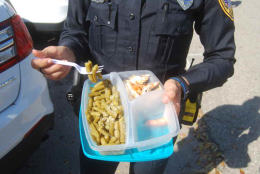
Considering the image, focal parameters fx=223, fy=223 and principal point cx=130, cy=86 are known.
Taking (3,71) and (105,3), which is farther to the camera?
(3,71)

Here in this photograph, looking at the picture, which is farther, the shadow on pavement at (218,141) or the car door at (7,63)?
the shadow on pavement at (218,141)

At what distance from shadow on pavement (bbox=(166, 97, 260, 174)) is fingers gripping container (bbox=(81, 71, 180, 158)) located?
4.07 ft

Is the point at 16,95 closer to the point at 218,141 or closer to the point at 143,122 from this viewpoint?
the point at 143,122

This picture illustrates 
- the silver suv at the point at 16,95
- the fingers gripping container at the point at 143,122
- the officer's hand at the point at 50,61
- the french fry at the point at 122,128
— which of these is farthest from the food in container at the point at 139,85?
the silver suv at the point at 16,95

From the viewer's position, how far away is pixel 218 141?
2.63 meters

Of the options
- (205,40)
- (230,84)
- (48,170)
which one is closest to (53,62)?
(205,40)

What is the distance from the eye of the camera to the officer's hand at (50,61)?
1.24 metres

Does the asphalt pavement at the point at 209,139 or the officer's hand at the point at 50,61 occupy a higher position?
the officer's hand at the point at 50,61

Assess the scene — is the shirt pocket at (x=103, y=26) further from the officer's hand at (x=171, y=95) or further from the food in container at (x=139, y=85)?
the officer's hand at (x=171, y=95)

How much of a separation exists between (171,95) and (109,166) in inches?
33.7

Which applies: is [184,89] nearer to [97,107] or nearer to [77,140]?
[97,107]

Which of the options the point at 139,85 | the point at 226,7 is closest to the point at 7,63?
the point at 139,85

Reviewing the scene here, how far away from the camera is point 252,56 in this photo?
4211mm

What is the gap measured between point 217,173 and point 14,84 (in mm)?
2099
